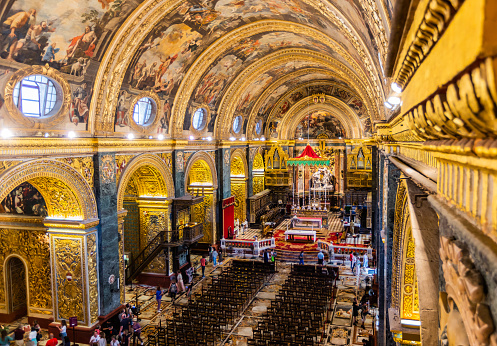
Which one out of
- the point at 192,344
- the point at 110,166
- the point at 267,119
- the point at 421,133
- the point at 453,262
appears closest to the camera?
the point at 453,262

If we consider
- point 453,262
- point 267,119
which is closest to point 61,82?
point 453,262

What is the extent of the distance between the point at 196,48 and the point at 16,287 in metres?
13.0

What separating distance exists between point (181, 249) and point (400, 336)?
15.0m

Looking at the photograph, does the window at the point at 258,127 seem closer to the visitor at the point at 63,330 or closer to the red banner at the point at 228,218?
the red banner at the point at 228,218

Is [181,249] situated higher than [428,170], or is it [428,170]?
[428,170]

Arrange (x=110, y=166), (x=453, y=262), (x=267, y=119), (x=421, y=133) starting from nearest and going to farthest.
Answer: (x=453, y=262) → (x=421, y=133) → (x=110, y=166) → (x=267, y=119)

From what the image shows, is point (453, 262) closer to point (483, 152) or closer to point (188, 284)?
point (483, 152)

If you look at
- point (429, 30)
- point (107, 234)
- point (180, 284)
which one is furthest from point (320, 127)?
point (429, 30)

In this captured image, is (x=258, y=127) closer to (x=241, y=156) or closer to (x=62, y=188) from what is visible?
(x=241, y=156)

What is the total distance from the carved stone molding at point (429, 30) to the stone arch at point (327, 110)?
34.3 m

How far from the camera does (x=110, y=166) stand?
590 inches

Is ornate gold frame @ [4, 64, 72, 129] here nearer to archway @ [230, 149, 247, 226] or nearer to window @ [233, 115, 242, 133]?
window @ [233, 115, 242, 133]

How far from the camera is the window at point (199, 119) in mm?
22969

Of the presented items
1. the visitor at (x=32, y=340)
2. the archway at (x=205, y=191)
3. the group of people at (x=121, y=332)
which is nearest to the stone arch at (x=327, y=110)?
the archway at (x=205, y=191)
